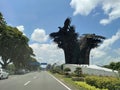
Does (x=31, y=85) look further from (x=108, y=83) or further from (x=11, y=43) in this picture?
(x=11, y=43)

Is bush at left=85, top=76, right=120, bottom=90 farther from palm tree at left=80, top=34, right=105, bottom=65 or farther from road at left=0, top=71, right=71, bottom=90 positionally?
palm tree at left=80, top=34, right=105, bottom=65

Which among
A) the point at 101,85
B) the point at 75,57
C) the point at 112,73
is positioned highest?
the point at 75,57

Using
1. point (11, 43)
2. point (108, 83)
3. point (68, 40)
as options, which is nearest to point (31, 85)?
A: point (108, 83)

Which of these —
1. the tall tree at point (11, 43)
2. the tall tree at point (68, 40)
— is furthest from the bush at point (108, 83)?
the tall tree at point (68, 40)

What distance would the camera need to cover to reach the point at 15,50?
72.6 meters

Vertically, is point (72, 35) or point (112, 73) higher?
point (72, 35)

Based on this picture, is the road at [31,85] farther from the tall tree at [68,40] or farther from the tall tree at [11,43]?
the tall tree at [68,40]

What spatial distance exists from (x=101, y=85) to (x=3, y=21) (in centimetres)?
3292

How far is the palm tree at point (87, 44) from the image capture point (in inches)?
2970

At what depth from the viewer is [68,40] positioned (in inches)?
2916

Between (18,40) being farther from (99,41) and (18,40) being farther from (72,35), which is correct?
(99,41)

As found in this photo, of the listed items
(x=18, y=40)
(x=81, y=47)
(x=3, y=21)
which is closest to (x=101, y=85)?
(x=3, y=21)

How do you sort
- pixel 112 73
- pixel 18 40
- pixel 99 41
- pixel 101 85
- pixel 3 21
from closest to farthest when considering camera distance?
pixel 101 85 < pixel 112 73 < pixel 3 21 < pixel 18 40 < pixel 99 41

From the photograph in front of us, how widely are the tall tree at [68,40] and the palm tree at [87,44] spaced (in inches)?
96.8
